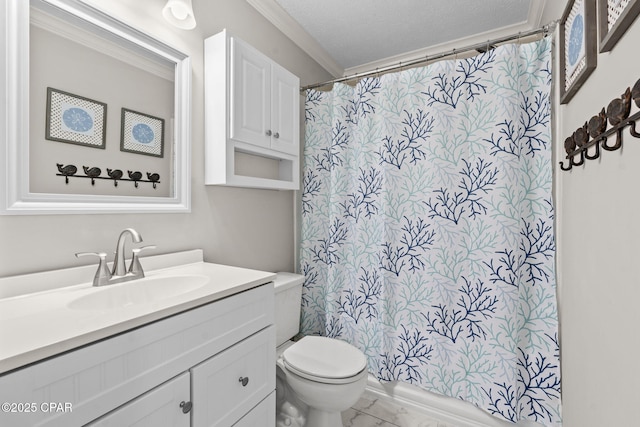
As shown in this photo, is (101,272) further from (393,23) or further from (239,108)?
(393,23)

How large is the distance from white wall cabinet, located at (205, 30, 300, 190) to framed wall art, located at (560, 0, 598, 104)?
1338 millimetres

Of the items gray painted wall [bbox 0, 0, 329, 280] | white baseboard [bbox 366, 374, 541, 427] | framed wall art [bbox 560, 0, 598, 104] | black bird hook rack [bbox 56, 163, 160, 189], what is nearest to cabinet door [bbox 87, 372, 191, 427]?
gray painted wall [bbox 0, 0, 329, 280]

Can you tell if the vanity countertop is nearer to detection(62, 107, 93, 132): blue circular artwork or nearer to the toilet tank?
detection(62, 107, 93, 132): blue circular artwork

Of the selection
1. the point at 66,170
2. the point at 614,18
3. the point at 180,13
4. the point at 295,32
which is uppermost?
the point at 295,32

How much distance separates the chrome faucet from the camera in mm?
1054

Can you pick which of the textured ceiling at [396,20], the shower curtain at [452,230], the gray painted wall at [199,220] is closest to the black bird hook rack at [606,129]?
the shower curtain at [452,230]

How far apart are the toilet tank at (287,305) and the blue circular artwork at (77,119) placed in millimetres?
1132

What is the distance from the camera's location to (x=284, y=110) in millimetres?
1797

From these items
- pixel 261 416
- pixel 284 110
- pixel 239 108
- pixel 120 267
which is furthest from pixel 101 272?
pixel 284 110

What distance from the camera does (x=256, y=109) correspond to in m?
1.60

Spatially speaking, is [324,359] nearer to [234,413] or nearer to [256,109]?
[234,413]

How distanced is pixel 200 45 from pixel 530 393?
7.75 feet

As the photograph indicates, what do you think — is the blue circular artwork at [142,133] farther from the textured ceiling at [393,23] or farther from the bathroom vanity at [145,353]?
the textured ceiling at [393,23]

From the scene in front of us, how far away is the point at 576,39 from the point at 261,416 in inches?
70.7
